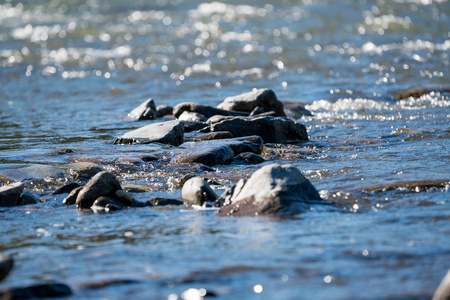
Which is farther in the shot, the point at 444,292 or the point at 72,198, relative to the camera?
the point at 72,198

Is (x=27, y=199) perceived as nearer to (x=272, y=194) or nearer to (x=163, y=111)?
(x=272, y=194)

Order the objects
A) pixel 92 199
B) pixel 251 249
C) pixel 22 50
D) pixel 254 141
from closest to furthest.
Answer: pixel 251 249 → pixel 92 199 → pixel 254 141 → pixel 22 50

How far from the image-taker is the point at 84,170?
582cm

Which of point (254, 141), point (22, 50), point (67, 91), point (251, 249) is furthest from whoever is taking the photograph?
point (22, 50)

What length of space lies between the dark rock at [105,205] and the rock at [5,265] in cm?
130

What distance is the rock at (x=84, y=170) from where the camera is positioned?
5.76 metres

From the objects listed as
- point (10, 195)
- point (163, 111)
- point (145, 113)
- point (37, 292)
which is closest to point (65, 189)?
point (10, 195)

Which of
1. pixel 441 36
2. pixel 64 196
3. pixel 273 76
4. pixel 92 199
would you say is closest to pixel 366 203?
pixel 92 199

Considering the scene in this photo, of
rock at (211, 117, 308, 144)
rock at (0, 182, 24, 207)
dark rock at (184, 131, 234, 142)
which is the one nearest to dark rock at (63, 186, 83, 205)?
rock at (0, 182, 24, 207)

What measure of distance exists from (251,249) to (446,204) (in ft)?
4.81

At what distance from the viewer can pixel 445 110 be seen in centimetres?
893

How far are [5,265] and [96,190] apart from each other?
153 centimetres

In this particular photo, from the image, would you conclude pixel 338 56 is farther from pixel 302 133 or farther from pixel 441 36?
pixel 302 133

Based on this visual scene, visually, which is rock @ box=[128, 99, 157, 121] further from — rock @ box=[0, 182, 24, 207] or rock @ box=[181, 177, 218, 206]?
rock @ box=[181, 177, 218, 206]
